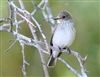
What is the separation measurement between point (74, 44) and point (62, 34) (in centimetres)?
154

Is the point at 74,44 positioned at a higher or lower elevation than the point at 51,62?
lower

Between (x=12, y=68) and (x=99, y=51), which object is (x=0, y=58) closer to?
(x=12, y=68)

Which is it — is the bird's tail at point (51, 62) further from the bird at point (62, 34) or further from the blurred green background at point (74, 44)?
the blurred green background at point (74, 44)

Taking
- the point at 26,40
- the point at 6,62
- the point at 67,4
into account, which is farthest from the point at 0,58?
the point at 26,40

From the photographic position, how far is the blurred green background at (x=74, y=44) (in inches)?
248

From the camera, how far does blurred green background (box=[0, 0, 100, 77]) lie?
6.30m

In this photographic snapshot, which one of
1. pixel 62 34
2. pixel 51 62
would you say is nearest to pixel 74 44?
pixel 51 62

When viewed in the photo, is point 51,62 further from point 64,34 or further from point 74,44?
point 74,44

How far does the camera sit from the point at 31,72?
645cm

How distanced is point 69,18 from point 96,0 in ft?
4.07

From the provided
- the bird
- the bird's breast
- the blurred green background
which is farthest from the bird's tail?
the blurred green background

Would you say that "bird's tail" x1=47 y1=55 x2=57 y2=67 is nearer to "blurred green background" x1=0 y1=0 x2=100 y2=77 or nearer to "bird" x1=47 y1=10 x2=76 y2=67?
"bird" x1=47 y1=10 x2=76 y2=67

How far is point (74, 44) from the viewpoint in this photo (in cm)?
656

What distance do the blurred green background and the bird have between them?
39.3 inches
